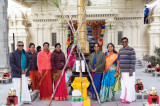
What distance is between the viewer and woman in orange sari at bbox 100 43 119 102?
5.30m

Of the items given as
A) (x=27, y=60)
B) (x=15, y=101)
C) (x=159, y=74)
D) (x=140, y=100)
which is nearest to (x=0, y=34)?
(x=27, y=60)

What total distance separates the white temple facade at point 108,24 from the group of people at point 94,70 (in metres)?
9.15

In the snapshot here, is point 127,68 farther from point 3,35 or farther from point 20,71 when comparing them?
point 3,35

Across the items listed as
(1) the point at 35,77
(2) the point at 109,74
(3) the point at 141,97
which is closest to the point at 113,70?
(2) the point at 109,74

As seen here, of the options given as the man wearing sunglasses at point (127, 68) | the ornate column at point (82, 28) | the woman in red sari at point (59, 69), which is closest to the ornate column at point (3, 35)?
the ornate column at point (82, 28)

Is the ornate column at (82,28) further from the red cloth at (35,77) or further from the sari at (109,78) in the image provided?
the red cloth at (35,77)

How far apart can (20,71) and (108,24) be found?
10.4 m

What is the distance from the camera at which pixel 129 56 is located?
5.17 meters

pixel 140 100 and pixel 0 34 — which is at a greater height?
pixel 0 34

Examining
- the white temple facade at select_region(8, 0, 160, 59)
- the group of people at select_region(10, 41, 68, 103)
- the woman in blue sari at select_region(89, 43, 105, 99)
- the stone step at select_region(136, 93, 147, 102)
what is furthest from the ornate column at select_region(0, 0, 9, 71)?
the stone step at select_region(136, 93, 147, 102)

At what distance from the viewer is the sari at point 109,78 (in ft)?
17.4

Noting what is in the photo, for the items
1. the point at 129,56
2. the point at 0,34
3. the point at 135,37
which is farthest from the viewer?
the point at 135,37

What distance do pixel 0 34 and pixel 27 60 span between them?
5.12 m

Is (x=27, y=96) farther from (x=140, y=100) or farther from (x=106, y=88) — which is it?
(x=140, y=100)
